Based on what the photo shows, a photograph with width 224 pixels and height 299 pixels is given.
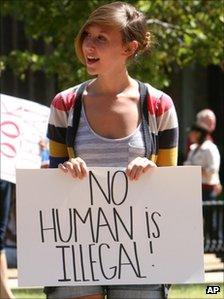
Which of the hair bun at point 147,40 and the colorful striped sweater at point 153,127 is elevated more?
the hair bun at point 147,40

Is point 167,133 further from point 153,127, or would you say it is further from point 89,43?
point 89,43

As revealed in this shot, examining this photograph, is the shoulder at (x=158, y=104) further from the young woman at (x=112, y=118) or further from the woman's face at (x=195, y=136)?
the woman's face at (x=195, y=136)

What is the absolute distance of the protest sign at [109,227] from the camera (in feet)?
14.1

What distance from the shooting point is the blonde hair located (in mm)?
4340

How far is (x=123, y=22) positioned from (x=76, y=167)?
2.03 feet

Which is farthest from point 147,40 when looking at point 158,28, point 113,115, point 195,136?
point 195,136

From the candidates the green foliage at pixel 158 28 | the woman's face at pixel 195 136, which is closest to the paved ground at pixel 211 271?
the woman's face at pixel 195 136

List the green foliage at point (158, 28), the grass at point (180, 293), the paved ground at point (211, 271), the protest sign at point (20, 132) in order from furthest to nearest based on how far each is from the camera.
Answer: the green foliage at point (158, 28) → the paved ground at point (211, 271) → the protest sign at point (20, 132) → the grass at point (180, 293)

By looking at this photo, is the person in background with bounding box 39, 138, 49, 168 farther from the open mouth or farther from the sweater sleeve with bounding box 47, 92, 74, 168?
the open mouth

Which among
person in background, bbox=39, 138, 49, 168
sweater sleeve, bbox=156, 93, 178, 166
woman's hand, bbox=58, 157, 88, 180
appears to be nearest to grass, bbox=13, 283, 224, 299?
person in background, bbox=39, 138, 49, 168

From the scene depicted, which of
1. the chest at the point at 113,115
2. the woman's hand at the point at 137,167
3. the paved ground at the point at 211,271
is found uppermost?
the chest at the point at 113,115

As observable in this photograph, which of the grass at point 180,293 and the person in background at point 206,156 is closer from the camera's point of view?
the grass at point 180,293

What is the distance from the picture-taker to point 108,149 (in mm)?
4312

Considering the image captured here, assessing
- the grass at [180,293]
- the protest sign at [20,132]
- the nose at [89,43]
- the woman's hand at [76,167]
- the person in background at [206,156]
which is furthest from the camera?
the person in background at [206,156]
